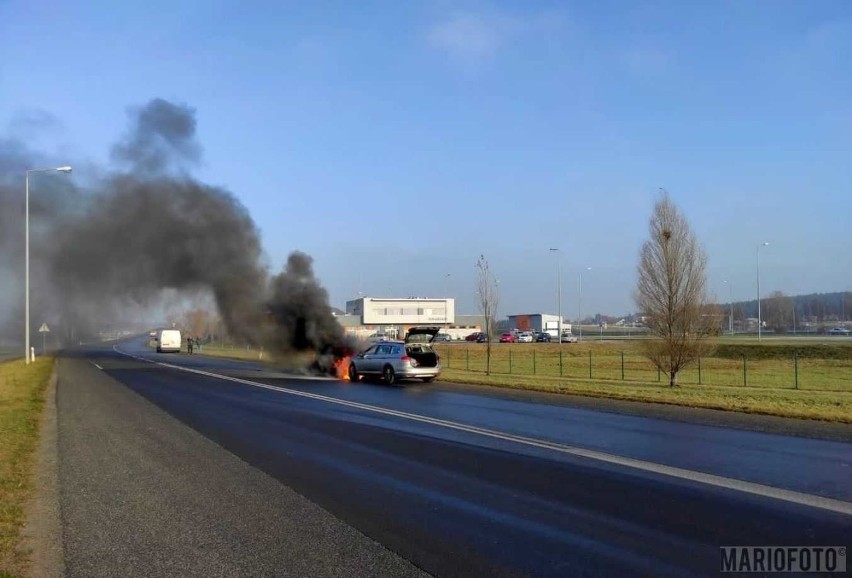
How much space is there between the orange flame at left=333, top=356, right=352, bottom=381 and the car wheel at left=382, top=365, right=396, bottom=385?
3.01 metres

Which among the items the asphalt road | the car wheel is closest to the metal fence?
the car wheel

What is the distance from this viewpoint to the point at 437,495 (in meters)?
7.46

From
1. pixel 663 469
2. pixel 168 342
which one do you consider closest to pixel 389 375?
pixel 663 469

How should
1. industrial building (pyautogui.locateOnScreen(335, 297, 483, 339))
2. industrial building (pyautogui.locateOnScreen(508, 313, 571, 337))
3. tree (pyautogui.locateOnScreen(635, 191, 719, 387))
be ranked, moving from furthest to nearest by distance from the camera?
industrial building (pyautogui.locateOnScreen(508, 313, 571, 337)) → industrial building (pyautogui.locateOnScreen(335, 297, 483, 339)) → tree (pyautogui.locateOnScreen(635, 191, 719, 387))

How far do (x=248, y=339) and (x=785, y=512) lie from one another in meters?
28.9

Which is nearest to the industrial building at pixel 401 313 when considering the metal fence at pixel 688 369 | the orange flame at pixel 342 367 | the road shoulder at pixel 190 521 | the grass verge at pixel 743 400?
the metal fence at pixel 688 369

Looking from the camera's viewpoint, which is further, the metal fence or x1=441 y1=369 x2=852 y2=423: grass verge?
the metal fence

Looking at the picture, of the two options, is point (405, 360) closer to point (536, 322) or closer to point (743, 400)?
point (743, 400)

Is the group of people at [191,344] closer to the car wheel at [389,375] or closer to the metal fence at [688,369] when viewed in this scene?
the metal fence at [688,369]

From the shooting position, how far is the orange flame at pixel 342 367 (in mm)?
27578

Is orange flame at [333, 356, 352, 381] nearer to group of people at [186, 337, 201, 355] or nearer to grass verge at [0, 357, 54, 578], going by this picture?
grass verge at [0, 357, 54, 578]

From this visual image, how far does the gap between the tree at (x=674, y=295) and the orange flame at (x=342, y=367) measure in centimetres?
1121

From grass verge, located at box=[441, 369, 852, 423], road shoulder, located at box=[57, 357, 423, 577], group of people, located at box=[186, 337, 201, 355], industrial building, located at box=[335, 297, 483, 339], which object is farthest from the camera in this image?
industrial building, located at box=[335, 297, 483, 339]

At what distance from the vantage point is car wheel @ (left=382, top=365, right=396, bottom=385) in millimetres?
24172
